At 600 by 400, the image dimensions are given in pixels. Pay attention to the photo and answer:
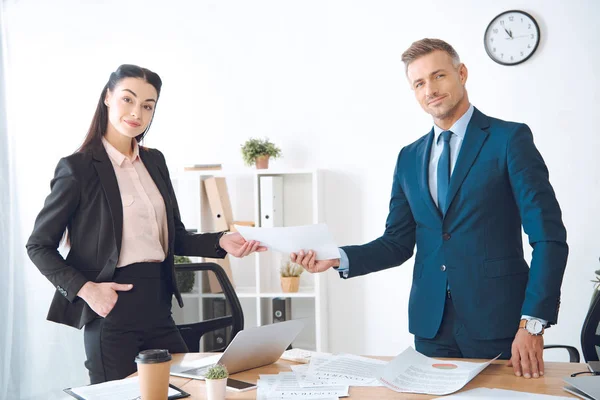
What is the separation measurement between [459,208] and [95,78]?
3417 mm

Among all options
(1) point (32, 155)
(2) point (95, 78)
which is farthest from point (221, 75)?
(1) point (32, 155)

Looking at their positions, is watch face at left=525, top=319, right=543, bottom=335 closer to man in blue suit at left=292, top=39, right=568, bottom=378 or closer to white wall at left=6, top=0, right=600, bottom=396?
man in blue suit at left=292, top=39, right=568, bottom=378

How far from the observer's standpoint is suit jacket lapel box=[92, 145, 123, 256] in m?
2.17

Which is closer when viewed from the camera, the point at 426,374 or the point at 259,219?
the point at 426,374

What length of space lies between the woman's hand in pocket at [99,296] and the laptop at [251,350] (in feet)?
1.09

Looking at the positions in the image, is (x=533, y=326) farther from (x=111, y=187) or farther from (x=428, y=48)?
(x=111, y=187)

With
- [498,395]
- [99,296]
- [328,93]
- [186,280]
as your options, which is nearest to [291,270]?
[186,280]

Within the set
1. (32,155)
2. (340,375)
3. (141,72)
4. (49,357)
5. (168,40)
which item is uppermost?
(168,40)

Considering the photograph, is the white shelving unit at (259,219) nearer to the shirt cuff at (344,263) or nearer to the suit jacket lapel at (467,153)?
the shirt cuff at (344,263)

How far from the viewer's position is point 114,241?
7.06ft

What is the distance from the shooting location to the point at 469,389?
156cm

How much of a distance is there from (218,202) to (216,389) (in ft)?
9.02

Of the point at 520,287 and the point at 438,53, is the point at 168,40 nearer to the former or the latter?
the point at 438,53

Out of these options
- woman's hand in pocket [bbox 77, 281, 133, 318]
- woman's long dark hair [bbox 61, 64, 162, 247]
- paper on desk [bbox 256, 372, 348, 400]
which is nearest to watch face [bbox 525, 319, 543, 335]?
paper on desk [bbox 256, 372, 348, 400]
